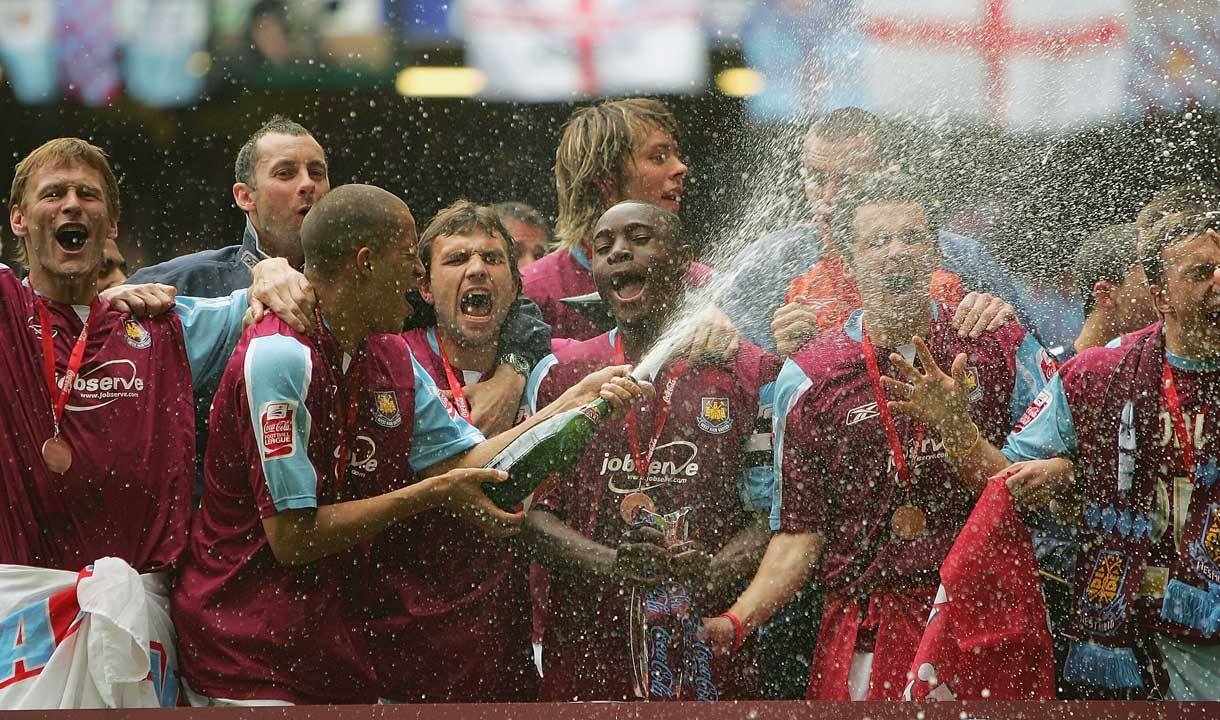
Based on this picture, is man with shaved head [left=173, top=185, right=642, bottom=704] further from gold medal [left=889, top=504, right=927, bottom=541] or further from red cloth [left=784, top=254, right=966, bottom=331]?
gold medal [left=889, top=504, right=927, bottom=541]

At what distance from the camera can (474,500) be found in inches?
128

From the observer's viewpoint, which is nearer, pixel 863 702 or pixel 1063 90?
pixel 863 702

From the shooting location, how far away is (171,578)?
3.20 metres

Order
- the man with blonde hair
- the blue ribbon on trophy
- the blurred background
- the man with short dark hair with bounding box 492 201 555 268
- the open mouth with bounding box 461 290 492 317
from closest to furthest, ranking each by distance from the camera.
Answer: the blue ribbon on trophy → the open mouth with bounding box 461 290 492 317 → the man with blonde hair → the man with short dark hair with bounding box 492 201 555 268 → the blurred background

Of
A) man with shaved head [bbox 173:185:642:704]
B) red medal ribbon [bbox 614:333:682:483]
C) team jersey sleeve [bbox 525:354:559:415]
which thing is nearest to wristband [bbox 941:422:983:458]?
red medal ribbon [bbox 614:333:682:483]

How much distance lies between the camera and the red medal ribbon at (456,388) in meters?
3.38

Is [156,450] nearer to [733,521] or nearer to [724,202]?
[733,521]

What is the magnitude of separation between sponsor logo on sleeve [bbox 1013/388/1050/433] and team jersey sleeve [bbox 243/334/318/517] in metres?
1.71

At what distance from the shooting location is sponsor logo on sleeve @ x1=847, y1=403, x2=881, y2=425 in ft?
11.2

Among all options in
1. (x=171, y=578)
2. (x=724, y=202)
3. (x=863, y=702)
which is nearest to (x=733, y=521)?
(x=863, y=702)

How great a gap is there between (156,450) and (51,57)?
168 centimetres

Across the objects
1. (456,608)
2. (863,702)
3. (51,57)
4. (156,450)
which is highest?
(51,57)

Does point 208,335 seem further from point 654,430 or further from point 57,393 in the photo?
point 654,430

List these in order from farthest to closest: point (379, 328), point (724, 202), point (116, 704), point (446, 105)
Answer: point (446, 105) → point (724, 202) → point (379, 328) → point (116, 704)
